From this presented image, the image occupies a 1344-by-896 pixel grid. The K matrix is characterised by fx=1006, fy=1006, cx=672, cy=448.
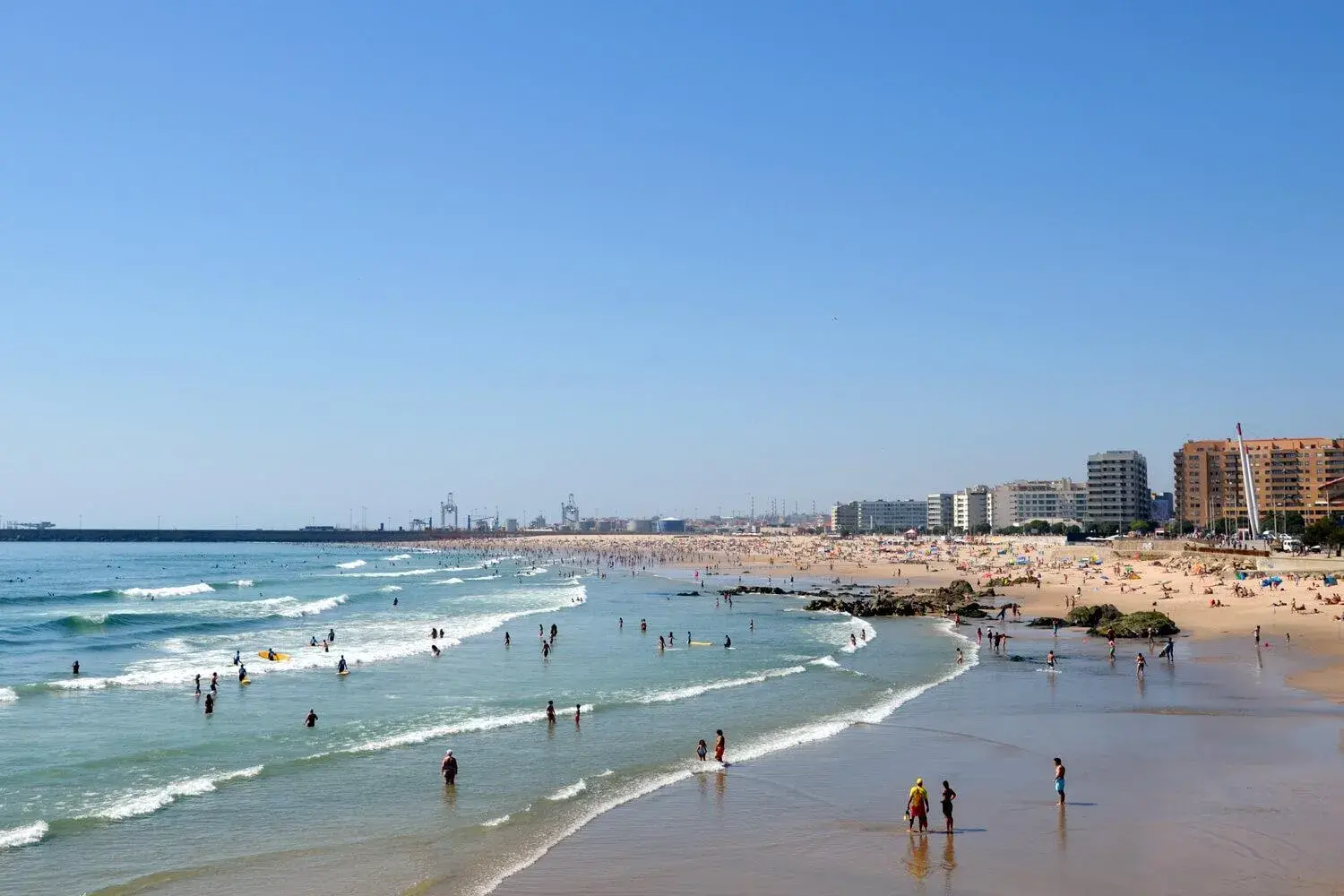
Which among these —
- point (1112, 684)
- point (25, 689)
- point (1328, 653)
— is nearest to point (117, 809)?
point (25, 689)

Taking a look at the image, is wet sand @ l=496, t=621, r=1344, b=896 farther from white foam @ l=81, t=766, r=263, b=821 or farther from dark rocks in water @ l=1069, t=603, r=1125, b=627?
dark rocks in water @ l=1069, t=603, r=1125, b=627

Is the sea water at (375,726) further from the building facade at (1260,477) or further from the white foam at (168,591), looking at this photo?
the building facade at (1260,477)

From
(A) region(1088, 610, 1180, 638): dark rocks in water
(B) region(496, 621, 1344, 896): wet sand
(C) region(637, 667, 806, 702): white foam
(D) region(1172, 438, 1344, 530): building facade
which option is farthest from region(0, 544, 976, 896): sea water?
(D) region(1172, 438, 1344, 530): building facade

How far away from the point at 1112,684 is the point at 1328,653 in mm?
11265

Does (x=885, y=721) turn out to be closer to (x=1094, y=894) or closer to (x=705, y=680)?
(x=705, y=680)

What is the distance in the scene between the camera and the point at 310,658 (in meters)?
41.6

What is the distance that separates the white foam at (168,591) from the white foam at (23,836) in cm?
6225

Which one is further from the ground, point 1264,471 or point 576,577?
point 1264,471

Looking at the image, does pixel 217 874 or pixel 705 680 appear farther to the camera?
pixel 705 680

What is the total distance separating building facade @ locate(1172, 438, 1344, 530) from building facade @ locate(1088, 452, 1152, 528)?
10.3 m

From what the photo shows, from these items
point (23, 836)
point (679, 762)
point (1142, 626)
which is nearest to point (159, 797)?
point (23, 836)

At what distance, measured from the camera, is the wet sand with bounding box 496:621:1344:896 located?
1542 cm

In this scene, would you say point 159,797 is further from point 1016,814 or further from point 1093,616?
point 1093,616

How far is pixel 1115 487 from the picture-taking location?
176250 millimetres
